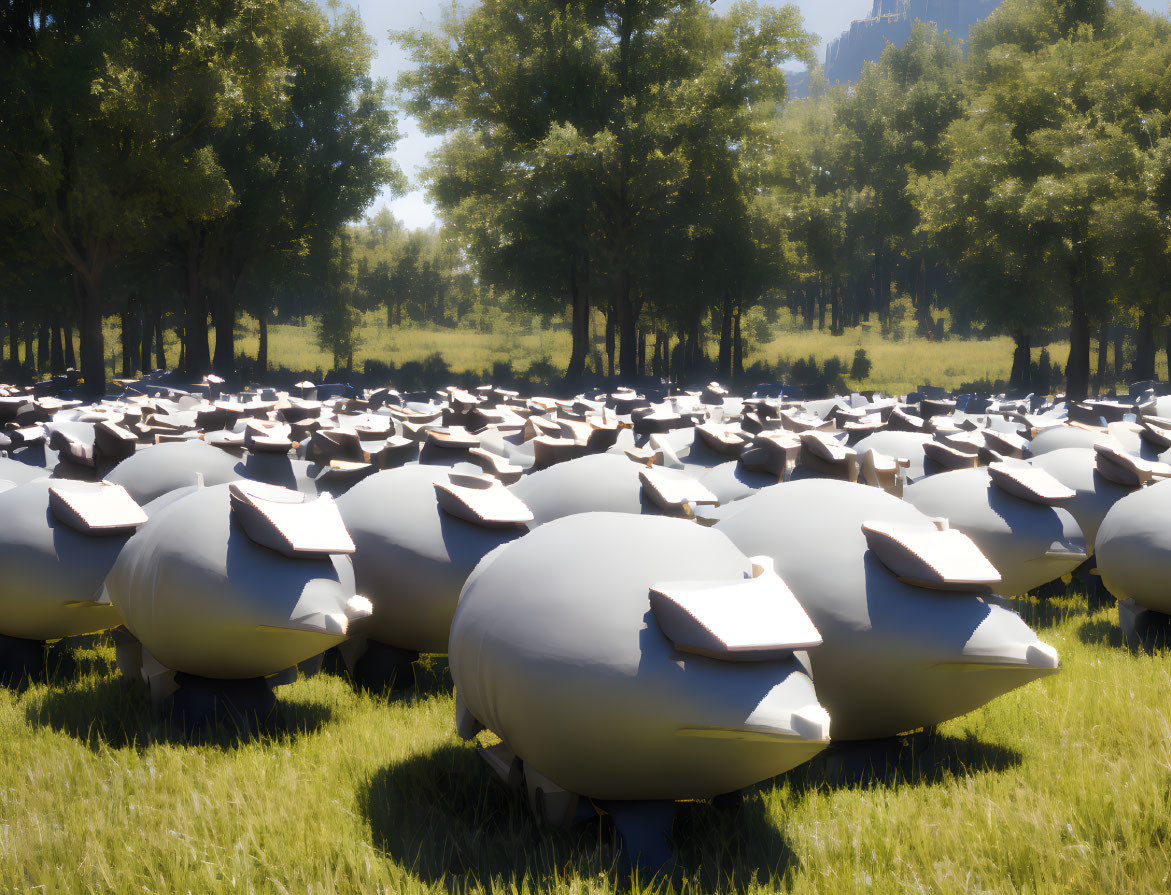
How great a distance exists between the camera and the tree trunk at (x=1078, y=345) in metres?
32.1

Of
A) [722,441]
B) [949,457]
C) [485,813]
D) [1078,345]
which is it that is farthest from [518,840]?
[1078,345]

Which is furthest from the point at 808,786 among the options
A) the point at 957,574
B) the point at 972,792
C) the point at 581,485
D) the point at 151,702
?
the point at 151,702

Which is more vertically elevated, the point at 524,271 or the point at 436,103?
the point at 436,103

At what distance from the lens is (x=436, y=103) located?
141 feet

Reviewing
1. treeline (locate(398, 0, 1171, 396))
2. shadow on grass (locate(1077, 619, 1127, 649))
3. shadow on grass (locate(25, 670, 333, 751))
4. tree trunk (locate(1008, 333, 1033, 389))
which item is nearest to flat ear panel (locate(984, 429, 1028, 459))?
shadow on grass (locate(1077, 619, 1127, 649))

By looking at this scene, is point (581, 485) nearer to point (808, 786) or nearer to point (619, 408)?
point (808, 786)

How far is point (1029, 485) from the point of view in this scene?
7.04 meters

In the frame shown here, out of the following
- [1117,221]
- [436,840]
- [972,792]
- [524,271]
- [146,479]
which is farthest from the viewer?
[524,271]

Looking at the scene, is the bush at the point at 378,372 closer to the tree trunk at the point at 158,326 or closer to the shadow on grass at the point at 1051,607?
the tree trunk at the point at 158,326

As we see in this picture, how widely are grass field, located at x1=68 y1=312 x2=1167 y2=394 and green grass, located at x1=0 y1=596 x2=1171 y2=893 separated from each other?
129ft

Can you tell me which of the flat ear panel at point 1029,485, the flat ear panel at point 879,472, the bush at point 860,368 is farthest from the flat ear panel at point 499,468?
the bush at point 860,368

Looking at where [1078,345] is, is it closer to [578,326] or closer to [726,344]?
[726,344]

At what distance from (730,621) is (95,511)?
4.75 meters

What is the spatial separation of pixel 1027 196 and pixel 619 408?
21074mm
